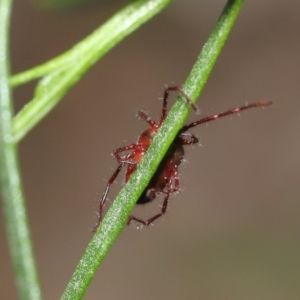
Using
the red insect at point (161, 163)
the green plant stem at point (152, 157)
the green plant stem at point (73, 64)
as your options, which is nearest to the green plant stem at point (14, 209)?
the green plant stem at point (73, 64)

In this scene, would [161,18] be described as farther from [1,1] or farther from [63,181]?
[1,1]

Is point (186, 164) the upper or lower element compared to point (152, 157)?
upper

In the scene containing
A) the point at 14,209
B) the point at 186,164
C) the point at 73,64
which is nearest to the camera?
the point at 14,209

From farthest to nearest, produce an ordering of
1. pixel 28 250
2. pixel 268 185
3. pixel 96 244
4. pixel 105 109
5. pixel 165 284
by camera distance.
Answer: pixel 105 109
pixel 268 185
pixel 165 284
pixel 96 244
pixel 28 250

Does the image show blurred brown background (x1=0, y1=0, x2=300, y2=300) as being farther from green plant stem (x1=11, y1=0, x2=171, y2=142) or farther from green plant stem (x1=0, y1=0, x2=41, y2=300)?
green plant stem (x1=0, y1=0, x2=41, y2=300)

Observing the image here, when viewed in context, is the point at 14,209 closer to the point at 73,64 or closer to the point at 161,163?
the point at 73,64

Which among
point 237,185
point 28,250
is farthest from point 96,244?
point 237,185

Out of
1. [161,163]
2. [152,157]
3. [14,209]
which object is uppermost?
A: [161,163]

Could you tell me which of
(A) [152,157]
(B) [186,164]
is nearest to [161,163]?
(A) [152,157]

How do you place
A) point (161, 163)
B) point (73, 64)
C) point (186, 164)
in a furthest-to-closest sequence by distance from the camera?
point (186, 164)
point (161, 163)
point (73, 64)
